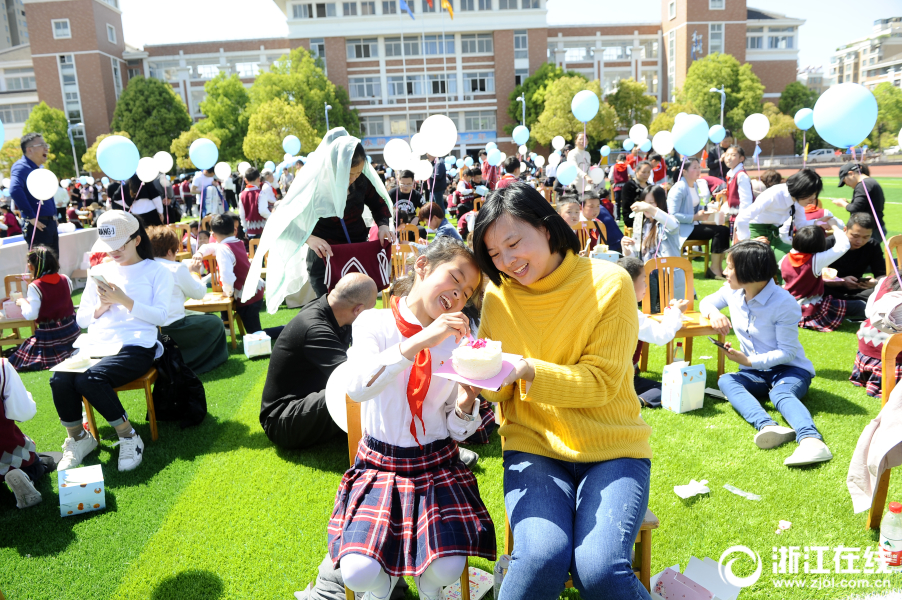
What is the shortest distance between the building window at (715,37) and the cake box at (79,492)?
58673mm

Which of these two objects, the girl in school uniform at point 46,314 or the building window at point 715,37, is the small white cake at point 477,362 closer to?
the girl in school uniform at point 46,314

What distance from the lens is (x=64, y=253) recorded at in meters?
9.59

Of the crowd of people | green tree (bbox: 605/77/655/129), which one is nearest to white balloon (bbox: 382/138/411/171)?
the crowd of people

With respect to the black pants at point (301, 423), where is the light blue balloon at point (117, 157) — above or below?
above

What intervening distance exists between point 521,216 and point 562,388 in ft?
1.95

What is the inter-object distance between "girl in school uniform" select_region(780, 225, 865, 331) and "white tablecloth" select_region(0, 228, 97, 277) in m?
9.34

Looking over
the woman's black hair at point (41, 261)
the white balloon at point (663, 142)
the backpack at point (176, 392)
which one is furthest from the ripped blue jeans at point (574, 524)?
the white balloon at point (663, 142)

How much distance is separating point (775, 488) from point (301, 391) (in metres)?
2.69

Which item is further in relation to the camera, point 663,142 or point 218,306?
point 663,142

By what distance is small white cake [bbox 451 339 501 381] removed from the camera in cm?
167

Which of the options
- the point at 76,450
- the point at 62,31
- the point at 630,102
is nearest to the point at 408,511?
the point at 76,450

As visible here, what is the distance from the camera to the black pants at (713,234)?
7832 mm

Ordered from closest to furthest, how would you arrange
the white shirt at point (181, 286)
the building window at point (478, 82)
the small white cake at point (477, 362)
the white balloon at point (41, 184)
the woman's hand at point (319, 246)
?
the small white cake at point (477, 362) < the woman's hand at point (319, 246) < the white shirt at point (181, 286) < the white balloon at point (41, 184) < the building window at point (478, 82)

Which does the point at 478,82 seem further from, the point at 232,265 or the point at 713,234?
the point at 232,265
